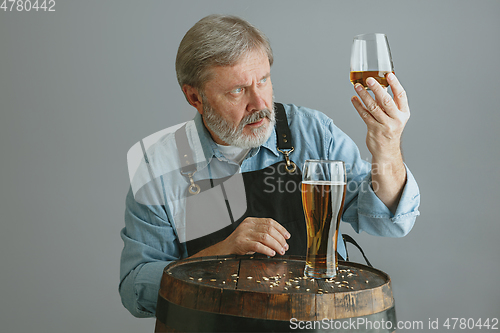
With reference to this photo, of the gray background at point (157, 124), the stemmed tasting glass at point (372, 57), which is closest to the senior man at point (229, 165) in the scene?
the stemmed tasting glass at point (372, 57)

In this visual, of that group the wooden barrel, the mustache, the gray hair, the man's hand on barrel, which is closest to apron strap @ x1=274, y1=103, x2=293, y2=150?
the mustache

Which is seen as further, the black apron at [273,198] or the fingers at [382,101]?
the black apron at [273,198]

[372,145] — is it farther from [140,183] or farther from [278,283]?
[140,183]

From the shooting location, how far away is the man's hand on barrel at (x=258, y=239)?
4.68ft

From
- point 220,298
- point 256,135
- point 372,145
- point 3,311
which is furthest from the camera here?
point 3,311

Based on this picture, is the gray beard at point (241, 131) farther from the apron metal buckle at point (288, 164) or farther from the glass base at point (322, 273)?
the glass base at point (322, 273)

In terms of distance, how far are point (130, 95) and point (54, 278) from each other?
119 centimetres

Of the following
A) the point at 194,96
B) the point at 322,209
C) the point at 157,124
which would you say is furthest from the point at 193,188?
the point at 157,124

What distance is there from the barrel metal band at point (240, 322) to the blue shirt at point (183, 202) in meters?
0.48

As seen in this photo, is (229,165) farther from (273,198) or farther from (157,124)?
(157,124)

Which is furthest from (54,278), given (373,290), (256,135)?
(373,290)

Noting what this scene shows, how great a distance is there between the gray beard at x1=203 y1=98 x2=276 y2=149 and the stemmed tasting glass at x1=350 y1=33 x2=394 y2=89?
0.55 m

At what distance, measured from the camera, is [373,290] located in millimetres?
1101

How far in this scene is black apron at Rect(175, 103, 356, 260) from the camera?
179 cm
